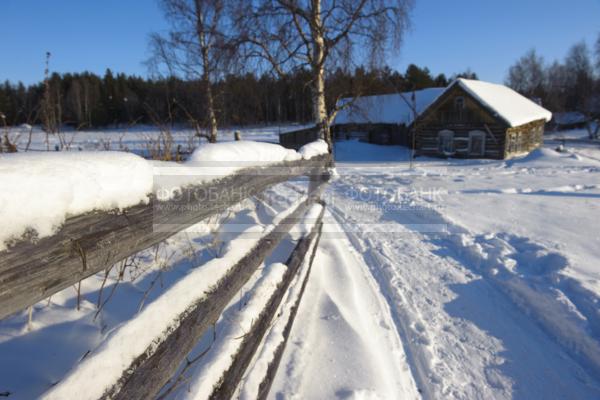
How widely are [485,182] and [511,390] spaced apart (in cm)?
771

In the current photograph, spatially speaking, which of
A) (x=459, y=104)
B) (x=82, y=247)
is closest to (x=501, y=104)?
(x=459, y=104)

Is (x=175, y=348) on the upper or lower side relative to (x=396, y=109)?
lower

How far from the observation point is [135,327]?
1084mm

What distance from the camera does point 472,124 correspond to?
17.0 metres

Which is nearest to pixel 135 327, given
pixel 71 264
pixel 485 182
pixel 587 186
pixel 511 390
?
pixel 71 264

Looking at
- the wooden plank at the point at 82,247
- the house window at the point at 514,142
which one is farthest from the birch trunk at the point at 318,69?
the house window at the point at 514,142

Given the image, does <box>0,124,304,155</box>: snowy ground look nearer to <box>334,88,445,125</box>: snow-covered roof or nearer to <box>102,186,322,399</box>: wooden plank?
<box>102,186,322,399</box>: wooden plank

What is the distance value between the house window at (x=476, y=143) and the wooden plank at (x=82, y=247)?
61.5 feet

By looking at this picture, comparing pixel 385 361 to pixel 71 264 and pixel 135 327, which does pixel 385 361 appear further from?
pixel 71 264

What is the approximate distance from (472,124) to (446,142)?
1.63m

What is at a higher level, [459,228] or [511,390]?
[459,228]

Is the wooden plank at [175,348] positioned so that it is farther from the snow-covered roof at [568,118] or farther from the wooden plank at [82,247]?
the snow-covered roof at [568,118]

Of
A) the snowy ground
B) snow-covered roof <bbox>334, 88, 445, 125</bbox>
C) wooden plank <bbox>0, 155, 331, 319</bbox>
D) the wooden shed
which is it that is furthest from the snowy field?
snow-covered roof <bbox>334, 88, 445, 125</bbox>

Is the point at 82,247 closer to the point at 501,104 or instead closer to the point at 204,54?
the point at 204,54
